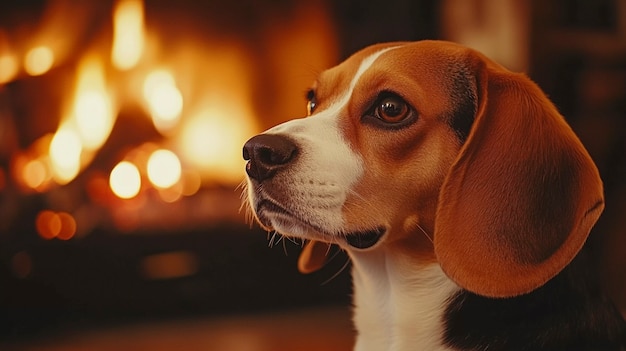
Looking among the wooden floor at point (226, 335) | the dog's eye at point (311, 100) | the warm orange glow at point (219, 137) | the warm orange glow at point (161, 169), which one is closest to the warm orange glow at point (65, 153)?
the warm orange glow at point (161, 169)

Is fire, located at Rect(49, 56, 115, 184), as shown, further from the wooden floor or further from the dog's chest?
the dog's chest

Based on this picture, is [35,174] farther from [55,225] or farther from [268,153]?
[268,153]

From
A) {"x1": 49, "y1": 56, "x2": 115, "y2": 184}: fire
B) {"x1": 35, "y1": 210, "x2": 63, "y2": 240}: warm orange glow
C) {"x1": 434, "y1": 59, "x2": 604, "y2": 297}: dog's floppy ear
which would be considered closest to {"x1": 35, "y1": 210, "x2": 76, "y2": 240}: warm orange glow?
{"x1": 35, "y1": 210, "x2": 63, "y2": 240}: warm orange glow

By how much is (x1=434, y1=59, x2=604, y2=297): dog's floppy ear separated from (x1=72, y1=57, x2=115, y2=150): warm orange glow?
1.54 meters

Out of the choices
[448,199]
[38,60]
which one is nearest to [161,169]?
[38,60]

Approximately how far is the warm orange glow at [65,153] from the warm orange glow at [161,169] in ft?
0.68

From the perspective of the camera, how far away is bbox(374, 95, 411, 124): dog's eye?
1019mm

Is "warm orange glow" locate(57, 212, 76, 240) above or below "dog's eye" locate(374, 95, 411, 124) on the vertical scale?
below

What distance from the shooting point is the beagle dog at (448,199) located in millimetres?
906

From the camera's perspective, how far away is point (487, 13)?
5.23 ft

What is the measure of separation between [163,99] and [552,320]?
157 cm

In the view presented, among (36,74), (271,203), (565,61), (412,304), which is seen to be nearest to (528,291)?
(412,304)

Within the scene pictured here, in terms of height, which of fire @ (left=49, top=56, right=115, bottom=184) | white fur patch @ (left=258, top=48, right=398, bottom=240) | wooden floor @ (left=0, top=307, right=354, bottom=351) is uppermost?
white fur patch @ (left=258, top=48, right=398, bottom=240)

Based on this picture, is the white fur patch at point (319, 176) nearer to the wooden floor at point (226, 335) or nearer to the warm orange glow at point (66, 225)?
the wooden floor at point (226, 335)
